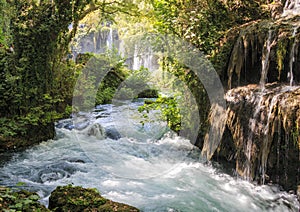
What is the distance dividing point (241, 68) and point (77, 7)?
4.30 m

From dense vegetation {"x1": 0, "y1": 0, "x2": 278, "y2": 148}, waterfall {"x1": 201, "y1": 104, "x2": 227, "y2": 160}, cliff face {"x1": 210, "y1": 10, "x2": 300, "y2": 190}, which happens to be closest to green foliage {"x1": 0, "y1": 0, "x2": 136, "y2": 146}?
dense vegetation {"x1": 0, "y1": 0, "x2": 278, "y2": 148}

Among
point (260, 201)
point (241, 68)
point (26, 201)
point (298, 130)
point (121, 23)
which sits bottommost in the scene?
point (260, 201)

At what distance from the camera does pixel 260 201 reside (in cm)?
448

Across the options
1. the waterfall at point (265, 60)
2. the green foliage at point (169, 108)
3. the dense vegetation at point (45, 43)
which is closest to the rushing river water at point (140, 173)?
the green foliage at point (169, 108)

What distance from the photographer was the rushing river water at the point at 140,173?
4.45 meters

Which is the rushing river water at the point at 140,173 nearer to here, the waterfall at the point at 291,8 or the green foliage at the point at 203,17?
the green foliage at the point at 203,17

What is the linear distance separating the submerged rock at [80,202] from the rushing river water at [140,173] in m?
0.68

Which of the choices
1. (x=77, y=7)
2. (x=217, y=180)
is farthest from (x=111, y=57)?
(x=217, y=180)

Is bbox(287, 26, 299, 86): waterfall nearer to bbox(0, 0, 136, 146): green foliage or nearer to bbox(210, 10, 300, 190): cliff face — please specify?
bbox(210, 10, 300, 190): cliff face

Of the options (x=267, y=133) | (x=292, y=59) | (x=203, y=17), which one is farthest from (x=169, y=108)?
(x=292, y=59)

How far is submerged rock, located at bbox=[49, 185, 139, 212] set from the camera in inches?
131

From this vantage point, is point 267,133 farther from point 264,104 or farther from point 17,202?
point 17,202

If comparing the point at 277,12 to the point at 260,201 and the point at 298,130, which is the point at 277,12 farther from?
the point at 260,201

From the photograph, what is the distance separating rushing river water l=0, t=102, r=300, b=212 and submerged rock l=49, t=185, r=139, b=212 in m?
0.68
